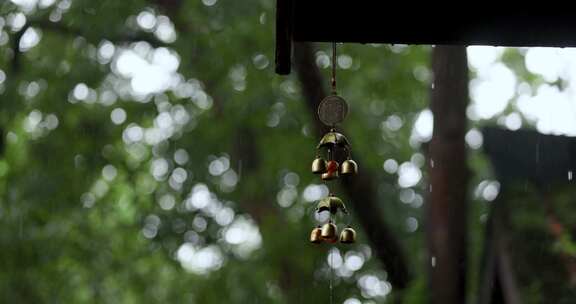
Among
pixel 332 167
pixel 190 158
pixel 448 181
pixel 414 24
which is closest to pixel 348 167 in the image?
pixel 332 167

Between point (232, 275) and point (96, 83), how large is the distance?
3162mm

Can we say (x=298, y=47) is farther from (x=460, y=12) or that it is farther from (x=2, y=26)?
(x=460, y=12)

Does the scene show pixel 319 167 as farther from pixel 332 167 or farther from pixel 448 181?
pixel 448 181

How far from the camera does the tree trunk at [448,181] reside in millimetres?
10766

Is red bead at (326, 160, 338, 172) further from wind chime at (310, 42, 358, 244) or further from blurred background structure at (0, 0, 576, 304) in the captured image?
blurred background structure at (0, 0, 576, 304)

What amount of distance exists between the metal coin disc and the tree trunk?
5695 millimetres

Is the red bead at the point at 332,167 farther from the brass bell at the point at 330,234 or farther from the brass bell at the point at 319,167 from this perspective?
the brass bell at the point at 330,234

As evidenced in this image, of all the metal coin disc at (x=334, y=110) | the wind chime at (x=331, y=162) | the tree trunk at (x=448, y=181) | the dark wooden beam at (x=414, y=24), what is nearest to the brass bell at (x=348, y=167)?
the wind chime at (x=331, y=162)

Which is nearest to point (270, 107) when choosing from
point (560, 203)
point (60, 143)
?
point (60, 143)

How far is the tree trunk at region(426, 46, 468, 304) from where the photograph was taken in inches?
424

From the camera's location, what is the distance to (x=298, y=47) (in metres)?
11.7

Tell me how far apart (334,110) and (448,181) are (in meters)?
5.93

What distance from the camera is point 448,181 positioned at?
11.1 metres

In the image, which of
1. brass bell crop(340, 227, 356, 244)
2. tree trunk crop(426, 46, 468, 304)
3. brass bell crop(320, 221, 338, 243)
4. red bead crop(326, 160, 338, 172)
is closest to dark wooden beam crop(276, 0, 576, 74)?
red bead crop(326, 160, 338, 172)
